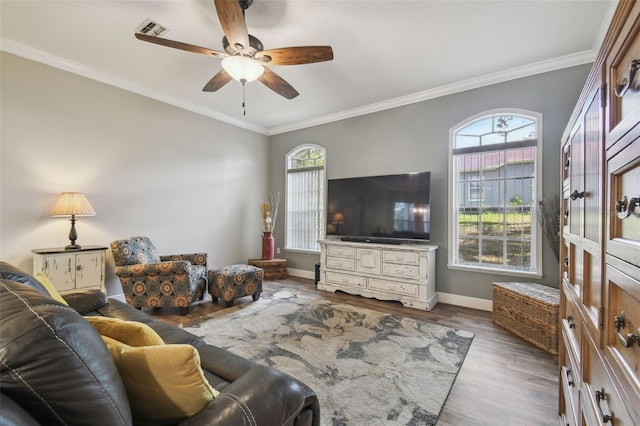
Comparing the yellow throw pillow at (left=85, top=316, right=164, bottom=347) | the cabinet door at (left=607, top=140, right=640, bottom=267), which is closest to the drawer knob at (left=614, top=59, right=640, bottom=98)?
the cabinet door at (left=607, top=140, right=640, bottom=267)

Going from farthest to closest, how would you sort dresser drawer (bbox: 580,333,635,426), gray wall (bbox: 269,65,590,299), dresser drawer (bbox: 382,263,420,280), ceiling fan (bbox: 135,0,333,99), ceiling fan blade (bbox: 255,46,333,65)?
dresser drawer (bbox: 382,263,420,280) < gray wall (bbox: 269,65,590,299) < ceiling fan blade (bbox: 255,46,333,65) < ceiling fan (bbox: 135,0,333,99) < dresser drawer (bbox: 580,333,635,426)

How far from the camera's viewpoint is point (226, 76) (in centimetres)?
283

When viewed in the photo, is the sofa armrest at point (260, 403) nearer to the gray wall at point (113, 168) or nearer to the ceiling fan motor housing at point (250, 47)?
the ceiling fan motor housing at point (250, 47)

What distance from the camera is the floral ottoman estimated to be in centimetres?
361

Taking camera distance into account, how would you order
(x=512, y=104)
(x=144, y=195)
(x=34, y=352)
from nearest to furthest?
(x=34, y=352) → (x=512, y=104) → (x=144, y=195)

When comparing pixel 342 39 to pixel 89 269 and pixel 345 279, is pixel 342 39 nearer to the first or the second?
pixel 345 279

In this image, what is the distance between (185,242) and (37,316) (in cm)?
417

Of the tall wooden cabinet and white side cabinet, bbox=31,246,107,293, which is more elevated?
the tall wooden cabinet

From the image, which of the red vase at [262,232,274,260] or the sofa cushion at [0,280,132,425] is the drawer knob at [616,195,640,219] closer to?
the sofa cushion at [0,280,132,425]

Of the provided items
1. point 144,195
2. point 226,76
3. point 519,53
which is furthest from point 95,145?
point 519,53

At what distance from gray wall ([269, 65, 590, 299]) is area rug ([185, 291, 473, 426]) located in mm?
1294

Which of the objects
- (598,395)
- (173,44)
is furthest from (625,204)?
(173,44)

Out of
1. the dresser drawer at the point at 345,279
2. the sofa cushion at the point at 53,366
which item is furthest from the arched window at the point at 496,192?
the sofa cushion at the point at 53,366

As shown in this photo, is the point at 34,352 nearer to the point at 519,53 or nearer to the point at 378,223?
the point at 378,223
